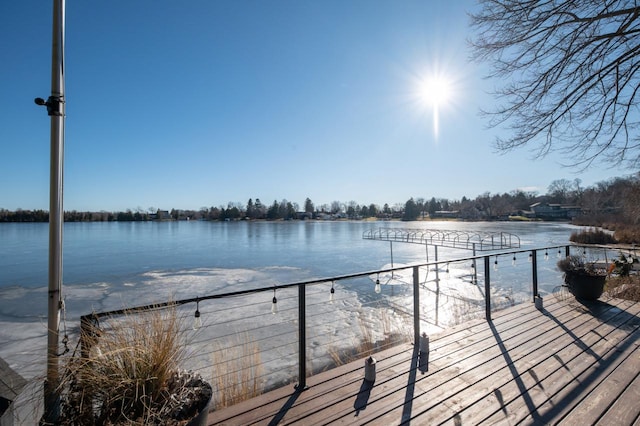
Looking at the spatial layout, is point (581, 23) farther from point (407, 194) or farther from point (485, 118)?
point (407, 194)

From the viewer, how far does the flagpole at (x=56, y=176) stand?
1521mm

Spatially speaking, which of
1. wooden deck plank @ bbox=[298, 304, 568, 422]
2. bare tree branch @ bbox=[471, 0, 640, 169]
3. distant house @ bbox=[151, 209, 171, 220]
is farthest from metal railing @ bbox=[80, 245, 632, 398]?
distant house @ bbox=[151, 209, 171, 220]

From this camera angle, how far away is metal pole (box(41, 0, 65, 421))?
152 cm

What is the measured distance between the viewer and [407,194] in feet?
251

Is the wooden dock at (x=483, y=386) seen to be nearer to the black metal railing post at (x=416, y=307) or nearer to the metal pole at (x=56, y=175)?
the black metal railing post at (x=416, y=307)

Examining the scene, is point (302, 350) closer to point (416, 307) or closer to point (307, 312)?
point (416, 307)

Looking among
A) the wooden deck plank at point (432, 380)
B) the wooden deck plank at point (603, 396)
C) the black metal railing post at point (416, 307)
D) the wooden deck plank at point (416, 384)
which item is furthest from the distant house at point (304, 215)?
the wooden deck plank at point (603, 396)

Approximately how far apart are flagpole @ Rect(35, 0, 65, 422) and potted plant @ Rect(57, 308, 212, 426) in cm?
18

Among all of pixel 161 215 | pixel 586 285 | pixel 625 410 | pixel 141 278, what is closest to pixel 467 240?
pixel 586 285

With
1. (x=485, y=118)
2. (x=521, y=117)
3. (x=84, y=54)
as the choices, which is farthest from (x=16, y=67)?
(x=521, y=117)

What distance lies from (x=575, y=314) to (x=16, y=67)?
6.54m

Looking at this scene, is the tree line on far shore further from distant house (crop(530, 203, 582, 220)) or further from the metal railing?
the metal railing

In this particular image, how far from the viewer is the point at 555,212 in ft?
202

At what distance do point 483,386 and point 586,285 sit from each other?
10.6ft
